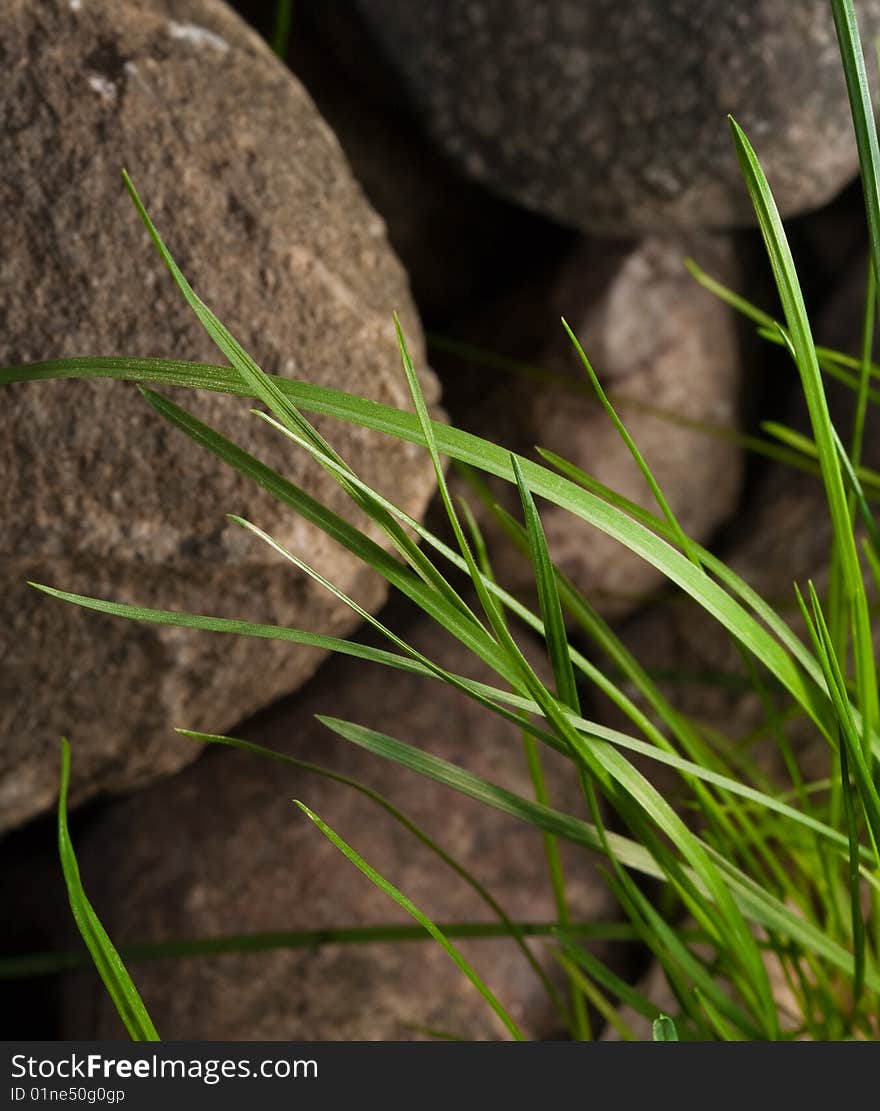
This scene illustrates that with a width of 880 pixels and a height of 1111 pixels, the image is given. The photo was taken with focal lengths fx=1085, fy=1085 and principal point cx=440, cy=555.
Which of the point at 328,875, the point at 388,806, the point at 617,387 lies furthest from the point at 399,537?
the point at 617,387

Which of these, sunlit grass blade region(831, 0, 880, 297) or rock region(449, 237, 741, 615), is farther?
rock region(449, 237, 741, 615)

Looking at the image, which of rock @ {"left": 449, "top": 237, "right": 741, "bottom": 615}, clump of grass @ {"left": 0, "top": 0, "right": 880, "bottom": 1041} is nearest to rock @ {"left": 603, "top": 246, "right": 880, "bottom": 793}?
rock @ {"left": 449, "top": 237, "right": 741, "bottom": 615}

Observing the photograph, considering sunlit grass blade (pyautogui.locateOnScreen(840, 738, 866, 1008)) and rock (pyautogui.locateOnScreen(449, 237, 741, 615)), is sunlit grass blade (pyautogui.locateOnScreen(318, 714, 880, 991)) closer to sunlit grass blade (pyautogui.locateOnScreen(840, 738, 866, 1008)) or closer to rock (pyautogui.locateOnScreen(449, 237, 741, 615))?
sunlit grass blade (pyautogui.locateOnScreen(840, 738, 866, 1008))

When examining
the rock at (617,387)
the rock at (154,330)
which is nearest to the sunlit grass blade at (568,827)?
the rock at (154,330)

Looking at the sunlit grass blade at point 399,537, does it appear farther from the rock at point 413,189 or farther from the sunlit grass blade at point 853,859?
the rock at point 413,189

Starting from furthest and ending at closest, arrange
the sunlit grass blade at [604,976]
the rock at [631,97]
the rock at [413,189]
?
the rock at [413,189], the rock at [631,97], the sunlit grass blade at [604,976]

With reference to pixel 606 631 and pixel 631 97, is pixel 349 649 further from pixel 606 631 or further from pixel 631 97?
pixel 631 97
